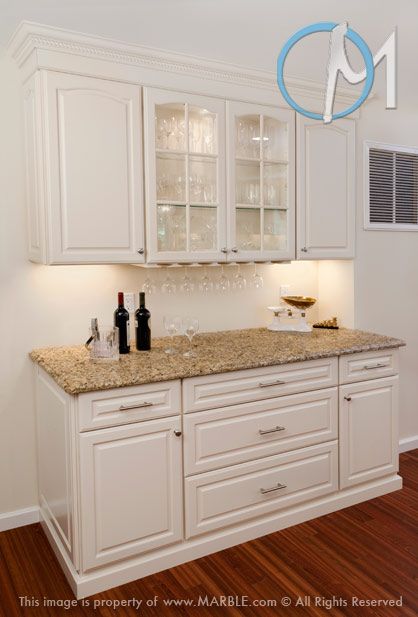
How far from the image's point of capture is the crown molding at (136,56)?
2.46m

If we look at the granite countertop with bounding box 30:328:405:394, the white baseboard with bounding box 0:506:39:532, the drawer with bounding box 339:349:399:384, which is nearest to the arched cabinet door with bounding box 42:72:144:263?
the granite countertop with bounding box 30:328:405:394

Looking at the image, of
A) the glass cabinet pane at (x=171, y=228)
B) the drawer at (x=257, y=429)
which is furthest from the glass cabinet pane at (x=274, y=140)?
the drawer at (x=257, y=429)

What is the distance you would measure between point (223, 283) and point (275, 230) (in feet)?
1.55

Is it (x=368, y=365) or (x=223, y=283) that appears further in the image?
(x=223, y=283)

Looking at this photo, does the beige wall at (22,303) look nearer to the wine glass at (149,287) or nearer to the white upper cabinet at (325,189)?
the wine glass at (149,287)

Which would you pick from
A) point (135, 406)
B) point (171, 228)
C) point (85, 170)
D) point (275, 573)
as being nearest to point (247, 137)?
point (171, 228)

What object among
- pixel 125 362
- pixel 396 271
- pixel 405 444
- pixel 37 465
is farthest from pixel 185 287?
pixel 405 444

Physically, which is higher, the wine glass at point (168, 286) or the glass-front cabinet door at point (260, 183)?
the glass-front cabinet door at point (260, 183)

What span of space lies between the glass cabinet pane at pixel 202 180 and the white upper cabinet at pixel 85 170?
12.8 inches

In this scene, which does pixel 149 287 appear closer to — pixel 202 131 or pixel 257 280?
pixel 257 280

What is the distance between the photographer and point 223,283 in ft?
11.2

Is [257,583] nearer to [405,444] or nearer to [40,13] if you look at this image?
[405,444]

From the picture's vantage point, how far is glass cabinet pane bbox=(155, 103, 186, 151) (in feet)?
9.27

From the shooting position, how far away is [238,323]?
3.51 m
